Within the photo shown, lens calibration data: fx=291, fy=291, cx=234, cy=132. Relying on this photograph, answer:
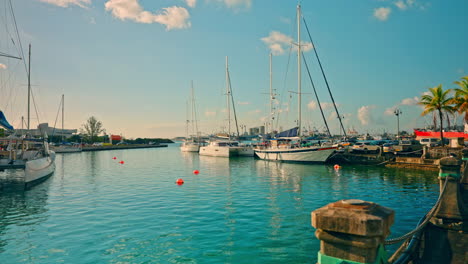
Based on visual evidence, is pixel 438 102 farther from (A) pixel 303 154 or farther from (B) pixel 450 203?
(B) pixel 450 203

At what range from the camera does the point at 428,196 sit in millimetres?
18375

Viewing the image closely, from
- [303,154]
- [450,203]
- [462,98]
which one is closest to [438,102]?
[462,98]

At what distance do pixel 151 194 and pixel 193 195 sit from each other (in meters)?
3.15

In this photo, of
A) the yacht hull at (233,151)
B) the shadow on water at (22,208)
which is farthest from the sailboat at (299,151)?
the shadow on water at (22,208)

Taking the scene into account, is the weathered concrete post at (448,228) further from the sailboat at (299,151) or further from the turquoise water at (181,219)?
the sailboat at (299,151)

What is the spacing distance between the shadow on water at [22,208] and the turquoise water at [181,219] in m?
0.05

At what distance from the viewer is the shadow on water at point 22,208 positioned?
13500 millimetres

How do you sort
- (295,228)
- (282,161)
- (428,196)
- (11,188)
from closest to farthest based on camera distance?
(295,228), (428,196), (11,188), (282,161)

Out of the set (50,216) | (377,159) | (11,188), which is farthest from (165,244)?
(377,159)

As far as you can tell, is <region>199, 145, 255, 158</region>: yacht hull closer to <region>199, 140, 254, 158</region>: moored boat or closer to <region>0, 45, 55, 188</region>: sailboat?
<region>199, 140, 254, 158</region>: moored boat

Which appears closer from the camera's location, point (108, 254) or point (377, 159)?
point (108, 254)

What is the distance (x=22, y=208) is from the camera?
1672 centimetres

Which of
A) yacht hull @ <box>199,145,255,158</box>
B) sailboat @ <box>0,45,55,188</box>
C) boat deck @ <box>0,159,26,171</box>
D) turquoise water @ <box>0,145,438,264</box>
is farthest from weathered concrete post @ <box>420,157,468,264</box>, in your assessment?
yacht hull @ <box>199,145,255,158</box>

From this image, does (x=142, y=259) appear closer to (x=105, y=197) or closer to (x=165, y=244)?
(x=165, y=244)
